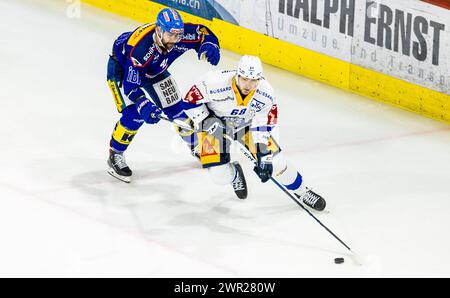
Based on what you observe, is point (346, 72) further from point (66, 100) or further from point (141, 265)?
point (141, 265)

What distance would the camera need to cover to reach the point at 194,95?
8.43 meters

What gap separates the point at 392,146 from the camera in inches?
394

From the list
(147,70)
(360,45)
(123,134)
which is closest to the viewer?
(147,70)

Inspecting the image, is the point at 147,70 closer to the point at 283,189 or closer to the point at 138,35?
the point at 138,35

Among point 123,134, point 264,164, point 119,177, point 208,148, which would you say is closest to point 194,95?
point 208,148

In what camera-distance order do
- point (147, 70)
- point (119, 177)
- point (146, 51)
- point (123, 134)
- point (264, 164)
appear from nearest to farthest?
point (264, 164) → point (146, 51) → point (147, 70) → point (123, 134) → point (119, 177)

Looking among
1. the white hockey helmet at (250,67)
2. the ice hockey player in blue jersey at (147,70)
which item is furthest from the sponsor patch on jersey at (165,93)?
the white hockey helmet at (250,67)

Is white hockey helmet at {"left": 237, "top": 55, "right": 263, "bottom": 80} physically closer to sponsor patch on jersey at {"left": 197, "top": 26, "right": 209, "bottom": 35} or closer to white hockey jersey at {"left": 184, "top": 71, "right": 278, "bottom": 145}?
white hockey jersey at {"left": 184, "top": 71, "right": 278, "bottom": 145}

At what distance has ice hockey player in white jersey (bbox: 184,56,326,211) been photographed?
27.3 ft

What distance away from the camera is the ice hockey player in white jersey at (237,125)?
832 cm

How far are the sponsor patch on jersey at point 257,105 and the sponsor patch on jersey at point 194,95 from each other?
0.34 meters

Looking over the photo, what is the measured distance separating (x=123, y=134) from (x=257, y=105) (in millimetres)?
1165

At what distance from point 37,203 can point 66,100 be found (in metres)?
2.28
